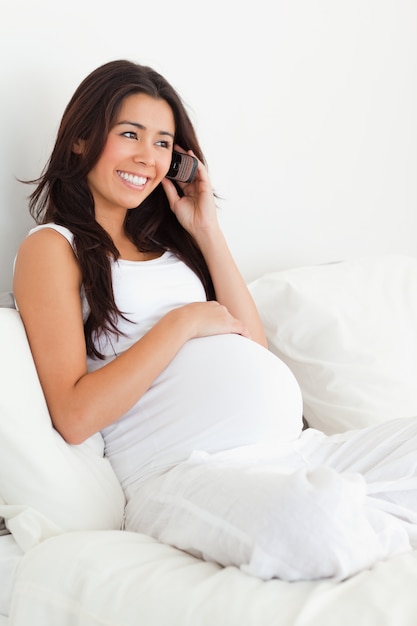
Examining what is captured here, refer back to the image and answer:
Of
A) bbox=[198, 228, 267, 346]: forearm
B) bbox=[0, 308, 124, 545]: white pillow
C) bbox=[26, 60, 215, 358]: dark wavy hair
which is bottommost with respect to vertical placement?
bbox=[0, 308, 124, 545]: white pillow

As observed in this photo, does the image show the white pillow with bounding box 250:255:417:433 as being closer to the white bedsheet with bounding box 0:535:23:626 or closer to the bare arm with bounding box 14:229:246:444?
the bare arm with bounding box 14:229:246:444

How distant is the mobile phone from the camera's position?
1886 millimetres

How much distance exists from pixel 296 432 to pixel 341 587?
0.54 m

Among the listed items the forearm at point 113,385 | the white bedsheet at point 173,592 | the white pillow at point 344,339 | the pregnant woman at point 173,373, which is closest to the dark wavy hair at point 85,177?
the pregnant woman at point 173,373

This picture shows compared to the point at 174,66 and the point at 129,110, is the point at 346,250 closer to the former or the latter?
the point at 174,66

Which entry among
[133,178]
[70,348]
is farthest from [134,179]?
[70,348]

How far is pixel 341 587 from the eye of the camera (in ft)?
3.56

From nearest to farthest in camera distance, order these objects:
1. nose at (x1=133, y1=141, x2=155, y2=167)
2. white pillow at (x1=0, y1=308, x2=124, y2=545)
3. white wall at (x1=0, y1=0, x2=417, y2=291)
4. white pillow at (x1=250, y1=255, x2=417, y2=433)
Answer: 1. white pillow at (x1=0, y1=308, x2=124, y2=545)
2. nose at (x1=133, y1=141, x2=155, y2=167)
3. white wall at (x1=0, y1=0, x2=417, y2=291)
4. white pillow at (x1=250, y1=255, x2=417, y2=433)

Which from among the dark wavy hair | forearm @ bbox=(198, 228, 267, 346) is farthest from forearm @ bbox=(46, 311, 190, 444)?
forearm @ bbox=(198, 228, 267, 346)

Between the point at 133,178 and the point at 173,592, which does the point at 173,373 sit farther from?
the point at 173,592

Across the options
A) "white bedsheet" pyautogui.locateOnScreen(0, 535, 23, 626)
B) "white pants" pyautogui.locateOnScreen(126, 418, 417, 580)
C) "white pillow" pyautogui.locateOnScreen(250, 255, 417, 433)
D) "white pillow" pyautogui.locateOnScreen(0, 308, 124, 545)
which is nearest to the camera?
"white pants" pyautogui.locateOnScreen(126, 418, 417, 580)

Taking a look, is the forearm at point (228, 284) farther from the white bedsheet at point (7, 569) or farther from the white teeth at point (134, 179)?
the white bedsheet at point (7, 569)

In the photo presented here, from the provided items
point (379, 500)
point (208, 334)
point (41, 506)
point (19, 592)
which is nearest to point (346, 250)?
point (208, 334)

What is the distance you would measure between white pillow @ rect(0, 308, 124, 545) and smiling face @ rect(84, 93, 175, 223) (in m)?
0.39
